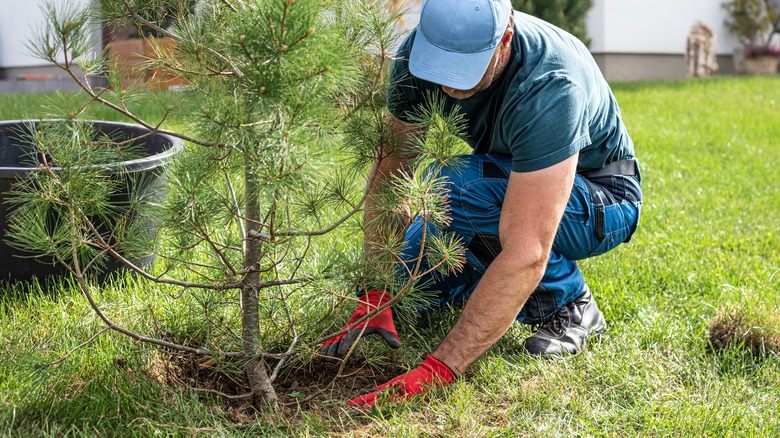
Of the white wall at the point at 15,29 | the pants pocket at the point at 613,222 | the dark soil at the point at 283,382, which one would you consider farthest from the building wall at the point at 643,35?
the dark soil at the point at 283,382

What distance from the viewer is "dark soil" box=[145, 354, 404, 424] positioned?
197 cm

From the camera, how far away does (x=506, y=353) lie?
7.47 feet

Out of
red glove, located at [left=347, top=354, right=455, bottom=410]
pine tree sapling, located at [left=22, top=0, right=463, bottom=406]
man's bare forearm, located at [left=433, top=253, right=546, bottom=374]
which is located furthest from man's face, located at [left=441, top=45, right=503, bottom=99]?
red glove, located at [left=347, top=354, right=455, bottom=410]

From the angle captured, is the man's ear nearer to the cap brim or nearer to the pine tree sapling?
the cap brim

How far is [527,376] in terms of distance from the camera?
2.13 metres

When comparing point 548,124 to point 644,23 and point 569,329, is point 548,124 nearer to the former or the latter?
point 569,329

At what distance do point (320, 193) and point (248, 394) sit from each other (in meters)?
0.56

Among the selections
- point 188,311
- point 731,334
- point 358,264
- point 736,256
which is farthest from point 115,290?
point 736,256

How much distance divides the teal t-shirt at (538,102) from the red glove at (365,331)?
1.76 ft

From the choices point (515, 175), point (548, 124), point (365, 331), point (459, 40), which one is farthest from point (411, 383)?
point (459, 40)

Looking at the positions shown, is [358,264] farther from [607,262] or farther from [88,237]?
[607,262]

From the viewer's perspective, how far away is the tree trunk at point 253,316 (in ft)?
6.08

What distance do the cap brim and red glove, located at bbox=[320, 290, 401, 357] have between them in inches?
24.4

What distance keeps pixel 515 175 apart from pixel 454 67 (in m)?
0.33
